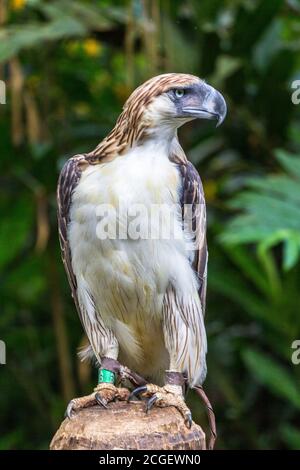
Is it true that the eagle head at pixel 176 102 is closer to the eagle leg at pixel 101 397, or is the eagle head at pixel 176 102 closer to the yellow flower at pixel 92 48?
the eagle leg at pixel 101 397

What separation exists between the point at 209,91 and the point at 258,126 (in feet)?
10.8

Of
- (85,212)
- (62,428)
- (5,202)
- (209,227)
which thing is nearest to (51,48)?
(5,202)

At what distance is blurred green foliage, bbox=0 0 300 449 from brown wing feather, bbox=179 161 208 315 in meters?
1.97

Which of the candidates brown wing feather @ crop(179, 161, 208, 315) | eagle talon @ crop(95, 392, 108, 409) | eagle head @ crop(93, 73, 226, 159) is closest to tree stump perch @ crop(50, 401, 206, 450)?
eagle talon @ crop(95, 392, 108, 409)

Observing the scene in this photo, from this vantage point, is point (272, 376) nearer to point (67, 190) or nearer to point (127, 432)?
point (67, 190)

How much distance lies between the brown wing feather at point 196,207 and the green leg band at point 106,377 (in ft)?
1.88

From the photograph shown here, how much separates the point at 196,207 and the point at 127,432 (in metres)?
1.20

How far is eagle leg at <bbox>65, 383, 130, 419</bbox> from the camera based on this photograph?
3.83 meters

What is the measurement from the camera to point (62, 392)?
703 cm

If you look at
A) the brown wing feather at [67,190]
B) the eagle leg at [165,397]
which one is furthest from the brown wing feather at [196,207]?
the eagle leg at [165,397]

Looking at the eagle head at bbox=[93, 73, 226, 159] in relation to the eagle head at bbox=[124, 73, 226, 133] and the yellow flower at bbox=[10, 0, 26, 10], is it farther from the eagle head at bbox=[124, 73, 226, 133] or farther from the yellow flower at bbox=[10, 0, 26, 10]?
the yellow flower at bbox=[10, 0, 26, 10]

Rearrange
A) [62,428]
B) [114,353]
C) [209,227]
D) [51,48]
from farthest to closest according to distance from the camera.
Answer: [51,48], [209,227], [114,353], [62,428]

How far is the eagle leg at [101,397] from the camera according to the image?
3834mm
